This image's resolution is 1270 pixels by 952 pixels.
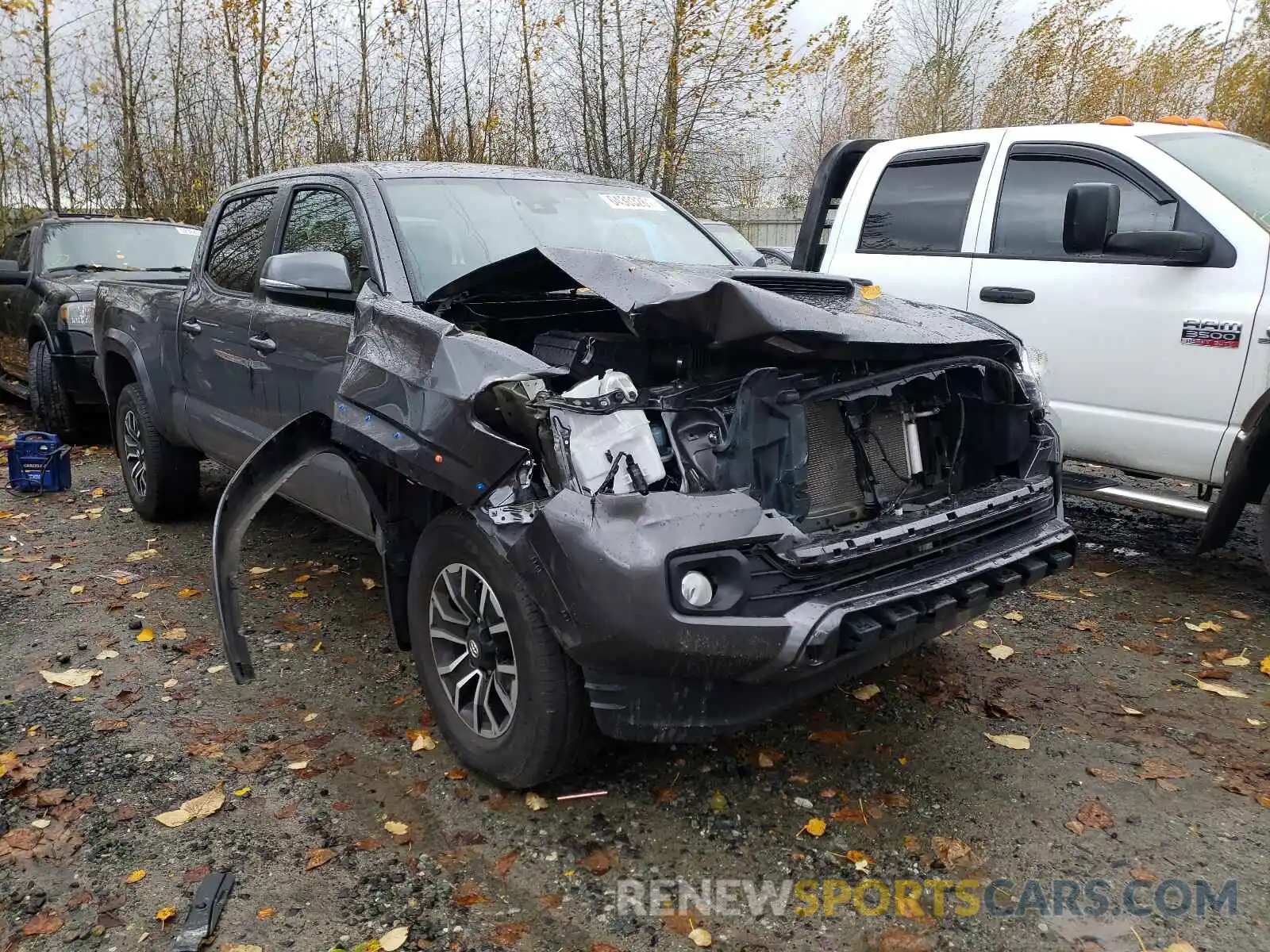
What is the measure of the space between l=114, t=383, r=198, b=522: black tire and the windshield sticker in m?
2.99

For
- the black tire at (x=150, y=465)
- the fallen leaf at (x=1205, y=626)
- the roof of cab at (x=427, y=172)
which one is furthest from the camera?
the black tire at (x=150, y=465)

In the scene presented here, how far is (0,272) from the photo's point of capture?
7754 mm

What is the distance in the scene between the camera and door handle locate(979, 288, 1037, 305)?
15.2ft

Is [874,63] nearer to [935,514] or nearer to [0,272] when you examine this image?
[0,272]

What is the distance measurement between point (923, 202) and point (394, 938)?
180 inches

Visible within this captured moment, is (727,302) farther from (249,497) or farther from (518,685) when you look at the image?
(249,497)

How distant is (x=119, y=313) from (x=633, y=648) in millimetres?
4832

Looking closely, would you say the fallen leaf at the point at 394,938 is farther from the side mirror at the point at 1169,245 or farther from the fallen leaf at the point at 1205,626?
the side mirror at the point at 1169,245

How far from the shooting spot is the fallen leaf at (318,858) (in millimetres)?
2543

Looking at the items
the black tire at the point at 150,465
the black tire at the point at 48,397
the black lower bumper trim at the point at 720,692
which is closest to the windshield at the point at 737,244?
the black lower bumper trim at the point at 720,692

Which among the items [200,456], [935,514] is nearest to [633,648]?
[935,514]

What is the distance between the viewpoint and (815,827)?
8.69ft

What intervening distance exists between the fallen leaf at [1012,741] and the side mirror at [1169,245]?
231 centimetres

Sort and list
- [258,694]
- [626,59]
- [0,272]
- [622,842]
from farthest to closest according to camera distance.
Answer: [626,59], [0,272], [258,694], [622,842]
